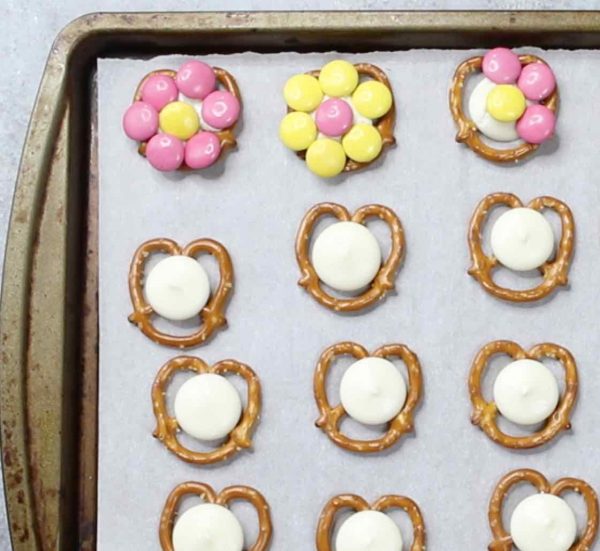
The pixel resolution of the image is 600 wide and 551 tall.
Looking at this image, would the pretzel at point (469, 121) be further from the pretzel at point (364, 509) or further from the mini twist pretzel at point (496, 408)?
the pretzel at point (364, 509)

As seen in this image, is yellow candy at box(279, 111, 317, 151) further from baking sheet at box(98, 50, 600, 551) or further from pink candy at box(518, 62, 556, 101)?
pink candy at box(518, 62, 556, 101)

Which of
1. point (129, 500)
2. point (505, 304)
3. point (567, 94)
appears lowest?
point (129, 500)

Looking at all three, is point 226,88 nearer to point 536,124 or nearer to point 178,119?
point 178,119

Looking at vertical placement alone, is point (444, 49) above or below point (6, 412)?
above

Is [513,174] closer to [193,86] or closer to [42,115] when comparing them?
[193,86]

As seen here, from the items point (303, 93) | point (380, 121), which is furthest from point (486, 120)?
point (303, 93)

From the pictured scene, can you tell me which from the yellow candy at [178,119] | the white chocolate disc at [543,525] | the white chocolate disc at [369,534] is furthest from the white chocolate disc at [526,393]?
the yellow candy at [178,119]

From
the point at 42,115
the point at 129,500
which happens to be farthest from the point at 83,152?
the point at 129,500
